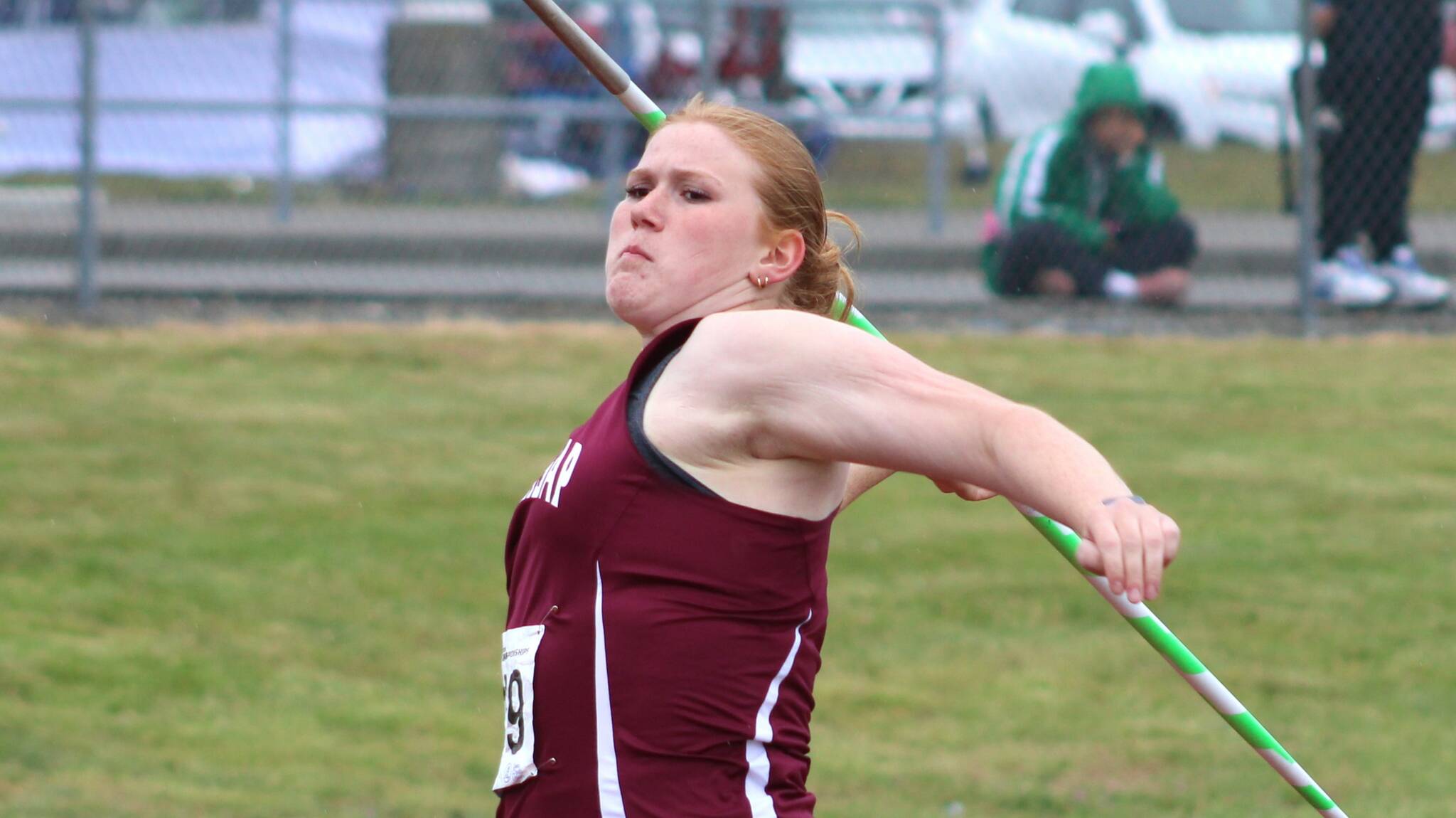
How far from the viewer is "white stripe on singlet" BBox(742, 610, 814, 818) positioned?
8.20ft

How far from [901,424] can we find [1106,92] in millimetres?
8843

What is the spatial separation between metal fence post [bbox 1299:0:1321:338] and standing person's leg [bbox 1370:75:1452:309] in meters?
0.40

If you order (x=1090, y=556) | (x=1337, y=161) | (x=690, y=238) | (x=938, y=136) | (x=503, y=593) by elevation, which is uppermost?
(x=690, y=238)

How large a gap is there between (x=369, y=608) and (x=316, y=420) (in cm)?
225

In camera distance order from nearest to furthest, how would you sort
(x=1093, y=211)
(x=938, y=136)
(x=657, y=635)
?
1. (x=657, y=635)
2. (x=1093, y=211)
3. (x=938, y=136)

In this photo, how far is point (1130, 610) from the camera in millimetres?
2695

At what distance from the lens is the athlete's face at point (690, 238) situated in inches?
99.5

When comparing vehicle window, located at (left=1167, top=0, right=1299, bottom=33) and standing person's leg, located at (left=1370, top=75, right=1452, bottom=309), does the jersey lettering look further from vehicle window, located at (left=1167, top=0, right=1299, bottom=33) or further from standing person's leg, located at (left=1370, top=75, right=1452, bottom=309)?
vehicle window, located at (left=1167, top=0, right=1299, bottom=33)

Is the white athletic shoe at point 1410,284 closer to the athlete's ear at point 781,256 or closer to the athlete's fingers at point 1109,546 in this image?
the athlete's ear at point 781,256

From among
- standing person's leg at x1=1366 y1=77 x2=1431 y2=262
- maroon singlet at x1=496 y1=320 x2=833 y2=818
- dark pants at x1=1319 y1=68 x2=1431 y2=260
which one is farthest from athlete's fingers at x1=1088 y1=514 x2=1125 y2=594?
standing person's leg at x1=1366 y1=77 x2=1431 y2=262

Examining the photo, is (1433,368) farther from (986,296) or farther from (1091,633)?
(1091,633)

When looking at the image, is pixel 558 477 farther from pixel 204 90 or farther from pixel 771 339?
pixel 204 90

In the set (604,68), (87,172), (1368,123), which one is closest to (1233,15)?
(1368,123)

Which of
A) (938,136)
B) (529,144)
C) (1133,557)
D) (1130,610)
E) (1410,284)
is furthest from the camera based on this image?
(938,136)
